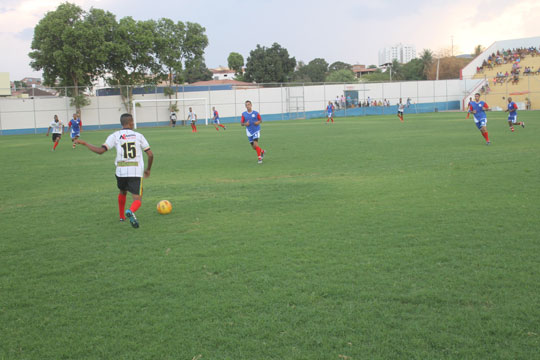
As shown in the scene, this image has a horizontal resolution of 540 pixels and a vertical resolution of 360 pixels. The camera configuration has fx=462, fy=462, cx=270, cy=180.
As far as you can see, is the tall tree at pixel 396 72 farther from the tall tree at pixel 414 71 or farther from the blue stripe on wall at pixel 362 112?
the blue stripe on wall at pixel 362 112

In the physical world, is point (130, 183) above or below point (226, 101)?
below

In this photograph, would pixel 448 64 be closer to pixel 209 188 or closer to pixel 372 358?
pixel 209 188

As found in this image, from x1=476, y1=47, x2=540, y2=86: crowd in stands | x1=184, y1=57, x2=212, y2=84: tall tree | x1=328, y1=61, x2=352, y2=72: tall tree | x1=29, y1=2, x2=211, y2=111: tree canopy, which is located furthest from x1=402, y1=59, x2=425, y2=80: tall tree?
x1=29, y1=2, x2=211, y2=111: tree canopy

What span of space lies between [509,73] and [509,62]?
286 centimetres

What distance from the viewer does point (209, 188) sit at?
1126 cm

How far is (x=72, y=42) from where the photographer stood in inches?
1817

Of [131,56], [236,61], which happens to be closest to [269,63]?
[236,61]

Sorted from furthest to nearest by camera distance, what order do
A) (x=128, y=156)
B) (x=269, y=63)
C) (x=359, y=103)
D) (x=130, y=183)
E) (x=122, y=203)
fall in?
(x=269, y=63), (x=359, y=103), (x=122, y=203), (x=130, y=183), (x=128, y=156)

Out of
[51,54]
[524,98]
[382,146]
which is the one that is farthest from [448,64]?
[382,146]

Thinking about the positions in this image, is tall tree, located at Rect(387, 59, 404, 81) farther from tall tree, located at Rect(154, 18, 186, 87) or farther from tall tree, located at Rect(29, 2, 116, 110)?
tall tree, located at Rect(29, 2, 116, 110)

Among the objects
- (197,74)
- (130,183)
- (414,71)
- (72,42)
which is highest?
(197,74)

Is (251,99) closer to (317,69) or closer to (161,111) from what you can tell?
(161,111)

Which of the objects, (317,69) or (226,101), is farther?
(317,69)

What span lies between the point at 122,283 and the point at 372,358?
9.68 feet
